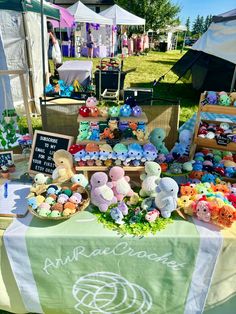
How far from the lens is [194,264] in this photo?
4.80 ft

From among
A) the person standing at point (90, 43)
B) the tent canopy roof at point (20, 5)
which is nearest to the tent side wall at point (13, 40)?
the tent canopy roof at point (20, 5)

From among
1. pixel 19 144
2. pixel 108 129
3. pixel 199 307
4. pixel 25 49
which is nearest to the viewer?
pixel 199 307

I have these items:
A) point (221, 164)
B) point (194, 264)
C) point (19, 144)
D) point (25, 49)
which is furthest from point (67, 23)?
point (194, 264)

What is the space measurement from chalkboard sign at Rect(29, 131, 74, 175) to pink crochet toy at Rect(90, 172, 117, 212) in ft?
1.68

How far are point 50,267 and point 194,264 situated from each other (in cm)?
79

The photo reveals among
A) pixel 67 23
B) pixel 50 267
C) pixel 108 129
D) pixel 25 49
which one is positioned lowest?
pixel 50 267

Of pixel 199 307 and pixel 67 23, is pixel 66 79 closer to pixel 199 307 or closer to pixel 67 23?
pixel 67 23

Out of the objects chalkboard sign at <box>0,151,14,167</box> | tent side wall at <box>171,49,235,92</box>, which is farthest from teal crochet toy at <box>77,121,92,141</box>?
tent side wall at <box>171,49,235,92</box>

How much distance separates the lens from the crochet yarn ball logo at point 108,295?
4.99 feet

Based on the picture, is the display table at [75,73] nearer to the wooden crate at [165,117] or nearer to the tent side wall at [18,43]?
the tent side wall at [18,43]

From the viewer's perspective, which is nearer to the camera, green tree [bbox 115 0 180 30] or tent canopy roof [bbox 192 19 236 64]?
A: tent canopy roof [bbox 192 19 236 64]

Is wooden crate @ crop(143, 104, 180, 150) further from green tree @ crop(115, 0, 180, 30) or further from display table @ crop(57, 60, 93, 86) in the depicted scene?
green tree @ crop(115, 0, 180, 30)

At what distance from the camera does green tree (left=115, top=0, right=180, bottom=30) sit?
22812 mm

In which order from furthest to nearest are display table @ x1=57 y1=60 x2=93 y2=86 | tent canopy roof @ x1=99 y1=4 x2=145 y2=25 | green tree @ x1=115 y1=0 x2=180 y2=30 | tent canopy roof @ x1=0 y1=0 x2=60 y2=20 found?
green tree @ x1=115 y1=0 x2=180 y2=30, tent canopy roof @ x1=99 y1=4 x2=145 y2=25, display table @ x1=57 y1=60 x2=93 y2=86, tent canopy roof @ x1=0 y1=0 x2=60 y2=20
